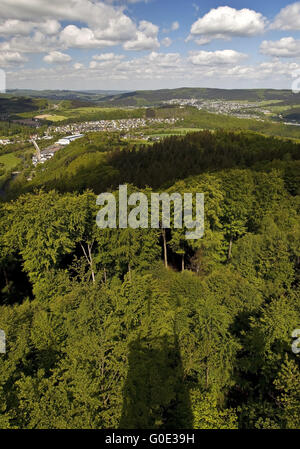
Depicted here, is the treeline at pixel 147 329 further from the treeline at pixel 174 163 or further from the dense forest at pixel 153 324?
the treeline at pixel 174 163

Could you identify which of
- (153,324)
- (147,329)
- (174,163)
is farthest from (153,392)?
(174,163)

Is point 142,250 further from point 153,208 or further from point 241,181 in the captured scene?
point 241,181

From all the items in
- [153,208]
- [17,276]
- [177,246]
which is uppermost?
[153,208]

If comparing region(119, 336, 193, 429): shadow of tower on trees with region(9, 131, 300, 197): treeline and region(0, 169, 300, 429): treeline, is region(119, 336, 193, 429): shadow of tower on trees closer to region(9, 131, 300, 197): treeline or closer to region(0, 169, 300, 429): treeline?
region(0, 169, 300, 429): treeline

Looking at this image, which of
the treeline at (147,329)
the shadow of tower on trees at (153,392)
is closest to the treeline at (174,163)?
the treeline at (147,329)

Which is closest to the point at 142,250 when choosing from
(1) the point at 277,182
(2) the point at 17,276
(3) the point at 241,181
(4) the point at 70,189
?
(2) the point at 17,276

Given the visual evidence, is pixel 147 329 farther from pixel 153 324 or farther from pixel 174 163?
pixel 174 163

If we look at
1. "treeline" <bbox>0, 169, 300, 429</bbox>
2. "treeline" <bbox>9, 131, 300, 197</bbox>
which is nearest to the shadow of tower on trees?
"treeline" <bbox>0, 169, 300, 429</bbox>
